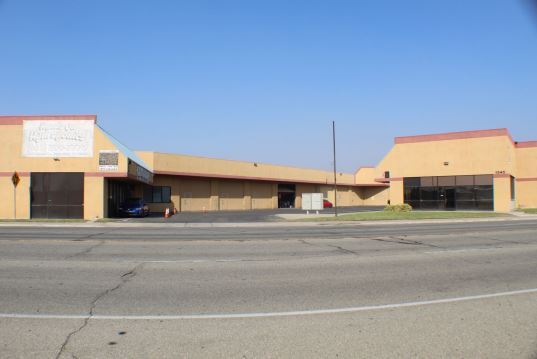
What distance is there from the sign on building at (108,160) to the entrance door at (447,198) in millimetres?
32693

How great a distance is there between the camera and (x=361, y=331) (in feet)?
18.2

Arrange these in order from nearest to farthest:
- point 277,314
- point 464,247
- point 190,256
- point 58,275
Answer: point 277,314 → point 58,275 → point 190,256 → point 464,247

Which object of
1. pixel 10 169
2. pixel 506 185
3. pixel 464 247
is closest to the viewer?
pixel 464 247

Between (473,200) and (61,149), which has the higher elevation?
(61,149)

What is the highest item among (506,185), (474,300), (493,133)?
(493,133)

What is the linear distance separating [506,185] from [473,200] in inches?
133

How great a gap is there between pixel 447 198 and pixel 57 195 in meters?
36.7

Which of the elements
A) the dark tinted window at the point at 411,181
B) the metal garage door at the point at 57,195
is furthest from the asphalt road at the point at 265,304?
the dark tinted window at the point at 411,181

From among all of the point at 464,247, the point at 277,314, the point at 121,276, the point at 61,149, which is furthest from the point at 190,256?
the point at 61,149

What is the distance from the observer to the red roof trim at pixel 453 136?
4428 centimetres

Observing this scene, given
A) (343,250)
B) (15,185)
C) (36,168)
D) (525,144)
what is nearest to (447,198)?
(525,144)

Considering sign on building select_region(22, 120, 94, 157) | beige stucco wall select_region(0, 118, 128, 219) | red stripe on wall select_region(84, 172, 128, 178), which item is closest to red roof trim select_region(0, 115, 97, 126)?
sign on building select_region(22, 120, 94, 157)

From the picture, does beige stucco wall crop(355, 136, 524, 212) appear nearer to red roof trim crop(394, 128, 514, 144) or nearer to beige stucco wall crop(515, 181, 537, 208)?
beige stucco wall crop(515, 181, 537, 208)

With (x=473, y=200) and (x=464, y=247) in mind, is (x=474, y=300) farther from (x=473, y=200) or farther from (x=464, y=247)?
(x=473, y=200)
